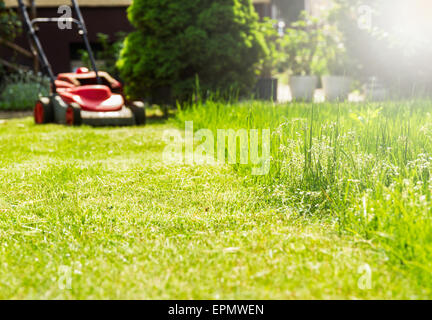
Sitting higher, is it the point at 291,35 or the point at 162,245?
the point at 291,35

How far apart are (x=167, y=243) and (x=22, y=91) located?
9.19 meters

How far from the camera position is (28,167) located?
4.54m

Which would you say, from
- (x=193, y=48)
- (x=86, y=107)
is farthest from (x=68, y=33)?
(x=86, y=107)

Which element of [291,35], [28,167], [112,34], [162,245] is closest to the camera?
[162,245]

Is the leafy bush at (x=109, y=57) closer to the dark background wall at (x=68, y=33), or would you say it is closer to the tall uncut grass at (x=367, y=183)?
the dark background wall at (x=68, y=33)

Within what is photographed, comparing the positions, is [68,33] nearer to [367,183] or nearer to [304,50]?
[304,50]

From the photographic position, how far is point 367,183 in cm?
299

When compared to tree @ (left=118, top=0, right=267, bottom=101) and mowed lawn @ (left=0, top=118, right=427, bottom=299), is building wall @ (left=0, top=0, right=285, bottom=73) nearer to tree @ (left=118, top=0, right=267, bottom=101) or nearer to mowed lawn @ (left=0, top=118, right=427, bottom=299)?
tree @ (left=118, top=0, right=267, bottom=101)

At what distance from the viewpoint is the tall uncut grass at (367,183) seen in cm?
239

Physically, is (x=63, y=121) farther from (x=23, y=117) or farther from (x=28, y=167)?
(x=28, y=167)

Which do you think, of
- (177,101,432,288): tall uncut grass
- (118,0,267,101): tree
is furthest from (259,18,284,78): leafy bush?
(177,101,432,288): tall uncut grass

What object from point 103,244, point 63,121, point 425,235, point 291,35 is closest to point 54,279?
point 103,244

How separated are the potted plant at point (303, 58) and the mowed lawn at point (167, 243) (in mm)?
7338
